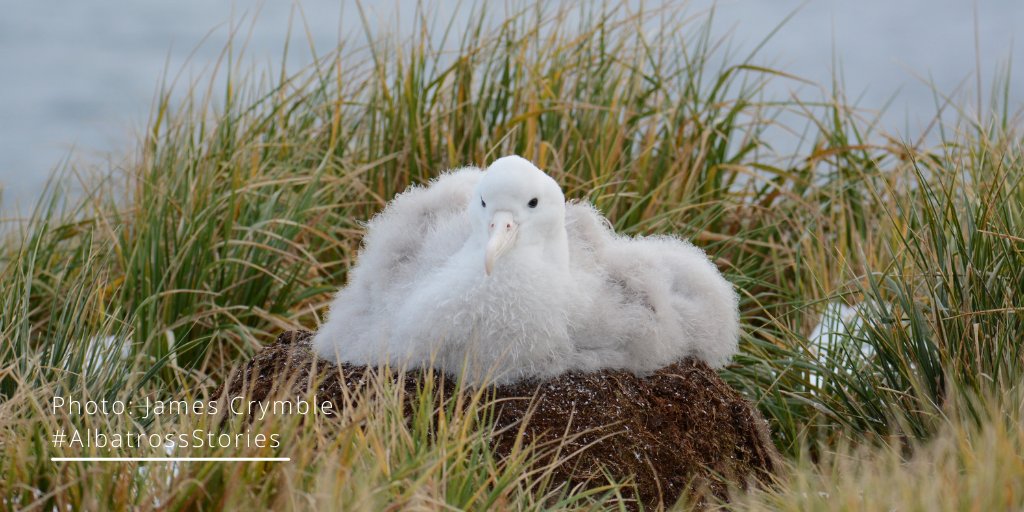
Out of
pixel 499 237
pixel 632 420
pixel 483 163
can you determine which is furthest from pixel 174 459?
pixel 483 163

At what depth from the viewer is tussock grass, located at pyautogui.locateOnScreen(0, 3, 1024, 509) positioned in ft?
10.5

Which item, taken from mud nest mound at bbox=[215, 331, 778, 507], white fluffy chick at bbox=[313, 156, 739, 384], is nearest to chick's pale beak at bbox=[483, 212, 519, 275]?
white fluffy chick at bbox=[313, 156, 739, 384]

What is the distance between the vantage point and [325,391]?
3896 millimetres

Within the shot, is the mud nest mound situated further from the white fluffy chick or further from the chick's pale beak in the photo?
the chick's pale beak

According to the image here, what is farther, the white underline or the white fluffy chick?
the white fluffy chick

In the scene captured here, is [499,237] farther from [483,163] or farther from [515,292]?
[483,163]

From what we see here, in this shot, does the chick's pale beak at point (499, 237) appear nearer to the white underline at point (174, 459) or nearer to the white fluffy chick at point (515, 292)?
the white fluffy chick at point (515, 292)

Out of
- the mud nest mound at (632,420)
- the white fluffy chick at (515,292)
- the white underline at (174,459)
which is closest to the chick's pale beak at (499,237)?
the white fluffy chick at (515,292)

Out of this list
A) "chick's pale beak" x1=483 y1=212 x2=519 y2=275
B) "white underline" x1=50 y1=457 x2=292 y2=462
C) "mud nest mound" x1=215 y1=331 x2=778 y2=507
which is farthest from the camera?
"mud nest mound" x1=215 y1=331 x2=778 y2=507

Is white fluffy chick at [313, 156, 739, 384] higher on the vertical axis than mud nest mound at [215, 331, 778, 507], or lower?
higher

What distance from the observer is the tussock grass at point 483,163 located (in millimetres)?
3210

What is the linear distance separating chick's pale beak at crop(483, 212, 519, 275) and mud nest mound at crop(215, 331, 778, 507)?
41 cm

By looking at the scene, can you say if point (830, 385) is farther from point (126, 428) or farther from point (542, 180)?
point (126, 428)

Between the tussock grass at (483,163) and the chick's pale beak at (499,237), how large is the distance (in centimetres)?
46
